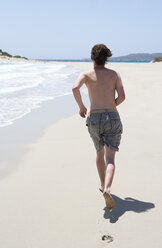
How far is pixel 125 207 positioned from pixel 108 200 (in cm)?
33

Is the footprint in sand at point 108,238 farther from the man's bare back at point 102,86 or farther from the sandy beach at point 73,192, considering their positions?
the man's bare back at point 102,86

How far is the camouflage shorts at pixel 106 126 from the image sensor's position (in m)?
3.12

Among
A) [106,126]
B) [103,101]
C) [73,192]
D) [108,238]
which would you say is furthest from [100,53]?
[108,238]

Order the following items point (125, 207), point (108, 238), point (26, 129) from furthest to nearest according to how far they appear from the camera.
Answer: point (26, 129)
point (125, 207)
point (108, 238)

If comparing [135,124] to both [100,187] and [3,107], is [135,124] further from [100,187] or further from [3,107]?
[3,107]

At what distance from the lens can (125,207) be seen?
314cm

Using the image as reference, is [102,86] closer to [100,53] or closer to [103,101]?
[103,101]

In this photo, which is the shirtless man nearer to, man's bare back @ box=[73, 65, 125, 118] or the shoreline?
man's bare back @ box=[73, 65, 125, 118]

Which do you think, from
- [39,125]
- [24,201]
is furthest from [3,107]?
[24,201]

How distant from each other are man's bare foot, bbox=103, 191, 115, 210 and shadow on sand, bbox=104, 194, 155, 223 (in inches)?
3.5

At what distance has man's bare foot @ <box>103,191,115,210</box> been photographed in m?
2.86

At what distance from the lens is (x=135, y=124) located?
20.8 feet

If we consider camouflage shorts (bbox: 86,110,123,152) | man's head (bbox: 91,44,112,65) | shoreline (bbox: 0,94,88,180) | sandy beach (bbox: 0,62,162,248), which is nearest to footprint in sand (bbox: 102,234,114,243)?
sandy beach (bbox: 0,62,162,248)

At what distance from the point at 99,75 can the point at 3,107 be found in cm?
641
